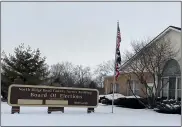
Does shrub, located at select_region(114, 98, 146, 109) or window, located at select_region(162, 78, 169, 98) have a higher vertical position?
window, located at select_region(162, 78, 169, 98)

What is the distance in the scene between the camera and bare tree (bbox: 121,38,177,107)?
71.2 ft

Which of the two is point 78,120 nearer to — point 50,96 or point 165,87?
point 50,96

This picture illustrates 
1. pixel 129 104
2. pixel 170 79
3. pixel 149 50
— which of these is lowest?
pixel 129 104

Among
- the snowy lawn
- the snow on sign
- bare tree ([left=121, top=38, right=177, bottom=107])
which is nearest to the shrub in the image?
bare tree ([left=121, top=38, right=177, bottom=107])

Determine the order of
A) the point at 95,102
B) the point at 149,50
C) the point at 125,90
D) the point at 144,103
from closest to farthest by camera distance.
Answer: the point at 95,102 < the point at 149,50 < the point at 144,103 < the point at 125,90

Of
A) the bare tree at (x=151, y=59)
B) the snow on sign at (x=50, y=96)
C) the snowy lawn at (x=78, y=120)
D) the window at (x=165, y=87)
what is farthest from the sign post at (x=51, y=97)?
the window at (x=165, y=87)

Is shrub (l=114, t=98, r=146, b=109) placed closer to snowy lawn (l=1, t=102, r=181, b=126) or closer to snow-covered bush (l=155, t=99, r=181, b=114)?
snow-covered bush (l=155, t=99, r=181, b=114)

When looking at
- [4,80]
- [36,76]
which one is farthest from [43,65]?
[4,80]

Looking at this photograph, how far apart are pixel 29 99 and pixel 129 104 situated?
9.95m

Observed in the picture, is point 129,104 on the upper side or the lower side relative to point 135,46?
lower

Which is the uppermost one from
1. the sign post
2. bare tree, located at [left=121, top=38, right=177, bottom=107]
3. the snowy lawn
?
bare tree, located at [left=121, top=38, right=177, bottom=107]

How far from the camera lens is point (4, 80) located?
1211 inches

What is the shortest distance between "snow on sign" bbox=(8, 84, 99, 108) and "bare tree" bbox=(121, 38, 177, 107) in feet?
17.9

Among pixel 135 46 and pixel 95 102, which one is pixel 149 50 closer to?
pixel 135 46
